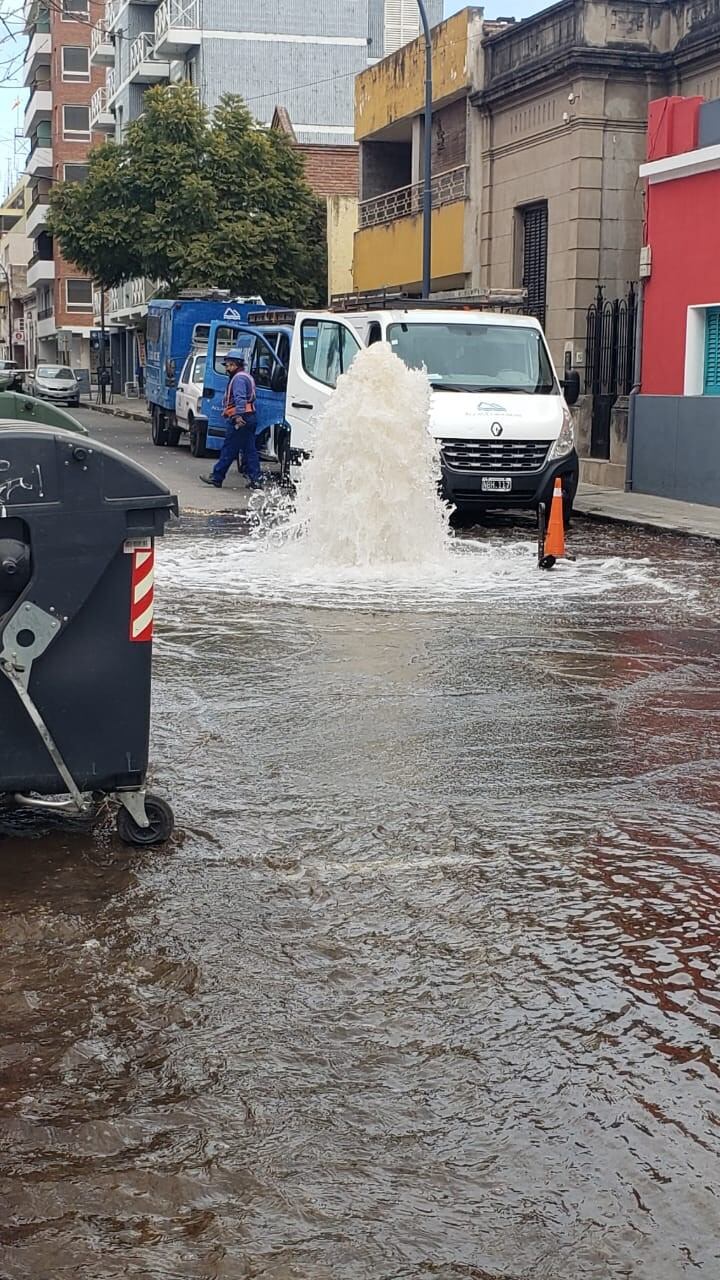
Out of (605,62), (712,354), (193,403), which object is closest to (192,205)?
(193,403)

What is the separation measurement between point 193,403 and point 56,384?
2831cm

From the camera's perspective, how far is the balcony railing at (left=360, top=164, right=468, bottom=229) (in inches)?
1261

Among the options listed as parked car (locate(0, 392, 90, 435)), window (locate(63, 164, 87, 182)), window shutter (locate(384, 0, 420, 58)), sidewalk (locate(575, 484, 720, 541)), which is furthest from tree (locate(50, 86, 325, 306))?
window (locate(63, 164, 87, 182))

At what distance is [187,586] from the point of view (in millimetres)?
12805

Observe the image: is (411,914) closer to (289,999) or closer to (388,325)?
(289,999)

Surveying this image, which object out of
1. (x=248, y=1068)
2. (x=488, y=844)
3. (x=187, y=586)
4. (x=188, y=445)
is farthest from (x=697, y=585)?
(x=188, y=445)

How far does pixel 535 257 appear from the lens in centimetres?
2922

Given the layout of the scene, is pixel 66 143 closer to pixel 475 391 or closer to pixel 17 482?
pixel 475 391

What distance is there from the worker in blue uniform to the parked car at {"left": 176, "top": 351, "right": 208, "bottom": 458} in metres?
5.89

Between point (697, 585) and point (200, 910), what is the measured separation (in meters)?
8.78

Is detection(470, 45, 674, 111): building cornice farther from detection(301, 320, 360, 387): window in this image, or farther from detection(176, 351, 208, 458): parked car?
detection(301, 320, 360, 387): window

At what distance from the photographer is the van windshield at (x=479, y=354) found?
57.2 feet

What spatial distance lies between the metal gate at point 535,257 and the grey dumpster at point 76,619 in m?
23.9

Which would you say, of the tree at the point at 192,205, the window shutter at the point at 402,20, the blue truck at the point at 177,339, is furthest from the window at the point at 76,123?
the blue truck at the point at 177,339
